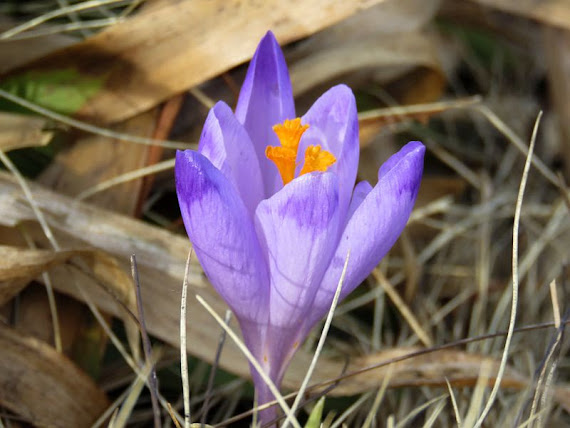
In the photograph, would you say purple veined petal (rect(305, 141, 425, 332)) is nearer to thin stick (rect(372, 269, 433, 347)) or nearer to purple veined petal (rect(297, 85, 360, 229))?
purple veined petal (rect(297, 85, 360, 229))

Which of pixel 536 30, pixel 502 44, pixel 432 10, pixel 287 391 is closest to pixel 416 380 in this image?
pixel 287 391

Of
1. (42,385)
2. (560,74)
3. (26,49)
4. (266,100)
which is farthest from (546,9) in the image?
(42,385)

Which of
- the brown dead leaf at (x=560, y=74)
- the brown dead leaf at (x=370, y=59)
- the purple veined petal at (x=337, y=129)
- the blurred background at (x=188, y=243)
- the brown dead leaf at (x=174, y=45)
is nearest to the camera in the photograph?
the purple veined petal at (x=337, y=129)

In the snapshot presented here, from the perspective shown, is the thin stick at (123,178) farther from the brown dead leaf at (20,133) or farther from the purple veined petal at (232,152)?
the purple veined petal at (232,152)

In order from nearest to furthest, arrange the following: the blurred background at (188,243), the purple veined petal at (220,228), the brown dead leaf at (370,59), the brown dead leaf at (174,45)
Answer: the purple veined petal at (220,228) → the blurred background at (188,243) → the brown dead leaf at (174,45) → the brown dead leaf at (370,59)

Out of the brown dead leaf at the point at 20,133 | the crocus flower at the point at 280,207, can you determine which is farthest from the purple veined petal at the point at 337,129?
the brown dead leaf at the point at 20,133

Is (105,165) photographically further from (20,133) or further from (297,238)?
(297,238)

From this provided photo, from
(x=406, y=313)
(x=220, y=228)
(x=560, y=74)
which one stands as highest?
(x=220, y=228)
